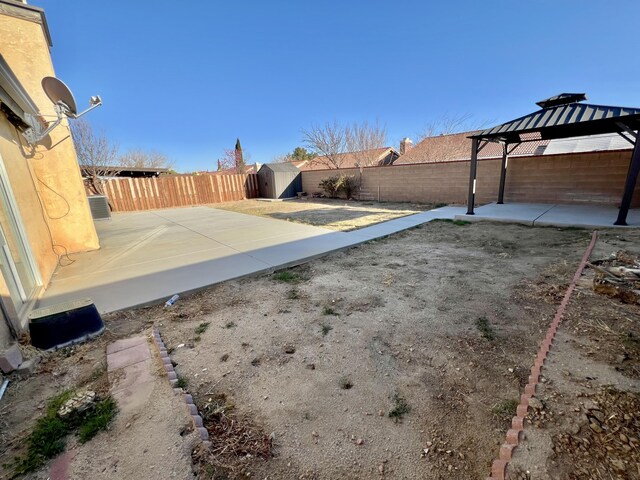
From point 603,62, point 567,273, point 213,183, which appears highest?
point 603,62

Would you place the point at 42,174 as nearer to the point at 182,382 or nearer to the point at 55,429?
the point at 55,429

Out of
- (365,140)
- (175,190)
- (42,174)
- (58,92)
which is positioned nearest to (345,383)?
(58,92)

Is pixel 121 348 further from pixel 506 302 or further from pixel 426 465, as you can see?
pixel 506 302

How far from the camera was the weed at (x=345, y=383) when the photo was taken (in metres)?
1.72

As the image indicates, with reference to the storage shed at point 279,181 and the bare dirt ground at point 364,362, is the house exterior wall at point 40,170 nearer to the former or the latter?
the bare dirt ground at point 364,362

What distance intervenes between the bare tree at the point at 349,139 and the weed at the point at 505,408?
62.1 feet

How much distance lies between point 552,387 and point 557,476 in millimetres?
644

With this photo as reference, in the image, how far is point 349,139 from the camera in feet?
64.1

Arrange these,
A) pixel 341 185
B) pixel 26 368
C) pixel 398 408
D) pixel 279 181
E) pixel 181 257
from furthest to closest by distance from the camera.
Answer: pixel 279 181 < pixel 341 185 < pixel 181 257 < pixel 26 368 < pixel 398 408

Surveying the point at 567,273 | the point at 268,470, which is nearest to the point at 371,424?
the point at 268,470

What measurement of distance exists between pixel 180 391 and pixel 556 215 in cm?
845

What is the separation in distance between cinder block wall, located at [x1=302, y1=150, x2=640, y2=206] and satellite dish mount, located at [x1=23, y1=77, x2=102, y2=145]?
10.2 metres

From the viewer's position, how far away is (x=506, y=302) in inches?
108

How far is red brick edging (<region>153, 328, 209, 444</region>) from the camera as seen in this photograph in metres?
1.36
